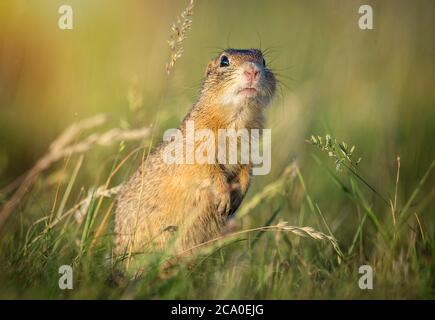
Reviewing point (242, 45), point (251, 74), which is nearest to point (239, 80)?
point (251, 74)

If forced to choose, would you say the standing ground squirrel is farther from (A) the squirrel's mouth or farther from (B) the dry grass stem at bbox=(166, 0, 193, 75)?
(B) the dry grass stem at bbox=(166, 0, 193, 75)

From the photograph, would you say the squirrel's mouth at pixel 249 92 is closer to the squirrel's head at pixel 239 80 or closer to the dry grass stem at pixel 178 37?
the squirrel's head at pixel 239 80

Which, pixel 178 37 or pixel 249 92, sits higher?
pixel 178 37

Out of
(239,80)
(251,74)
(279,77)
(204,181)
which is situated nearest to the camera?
(204,181)

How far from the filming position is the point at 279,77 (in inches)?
350

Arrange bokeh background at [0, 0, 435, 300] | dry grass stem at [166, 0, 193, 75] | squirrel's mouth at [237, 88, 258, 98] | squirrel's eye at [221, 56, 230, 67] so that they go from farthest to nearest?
bokeh background at [0, 0, 435, 300], squirrel's eye at [221, 56, 230, 67], squirrel's mouth at [237, 88, 258, 98], dry grass stem at [166, 0, 193, 75]

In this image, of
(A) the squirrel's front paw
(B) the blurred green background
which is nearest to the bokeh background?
(B) the blurred green background

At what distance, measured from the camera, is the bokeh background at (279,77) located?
25.0ft

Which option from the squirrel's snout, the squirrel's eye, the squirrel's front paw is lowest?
the squirrel's front paw

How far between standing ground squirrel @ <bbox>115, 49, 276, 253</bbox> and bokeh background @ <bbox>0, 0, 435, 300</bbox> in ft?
3.15

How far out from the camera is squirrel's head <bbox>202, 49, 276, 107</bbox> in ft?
19.5

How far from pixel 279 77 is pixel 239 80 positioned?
297 centimetres

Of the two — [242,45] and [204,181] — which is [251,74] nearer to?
[204,181]
